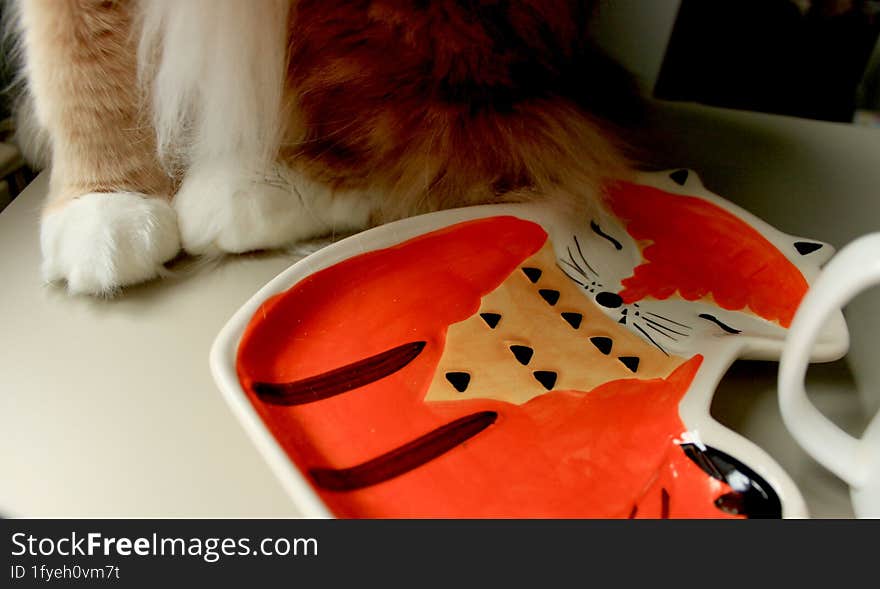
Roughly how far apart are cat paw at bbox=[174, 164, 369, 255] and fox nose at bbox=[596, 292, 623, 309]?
0.22 meters

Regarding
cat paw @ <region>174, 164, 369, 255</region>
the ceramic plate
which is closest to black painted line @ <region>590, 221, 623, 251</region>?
the ceramic plate

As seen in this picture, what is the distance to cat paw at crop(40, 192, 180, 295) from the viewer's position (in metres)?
0.53

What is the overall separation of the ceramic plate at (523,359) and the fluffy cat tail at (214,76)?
5.3 inches

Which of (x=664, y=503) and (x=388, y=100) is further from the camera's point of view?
(x=388, y=100)

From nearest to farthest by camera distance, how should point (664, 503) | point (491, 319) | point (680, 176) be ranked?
point (664, 503) < point (491, 319) < point (680, 176)

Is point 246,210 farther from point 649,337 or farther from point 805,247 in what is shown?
point 805,247

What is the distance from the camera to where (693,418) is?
427mm

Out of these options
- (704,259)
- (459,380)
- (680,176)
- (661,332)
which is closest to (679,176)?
(680,176)

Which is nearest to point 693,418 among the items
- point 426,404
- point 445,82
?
point 426,404

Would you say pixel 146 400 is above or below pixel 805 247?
below

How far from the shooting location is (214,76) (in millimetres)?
537

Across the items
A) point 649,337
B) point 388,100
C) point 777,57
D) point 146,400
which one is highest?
point 777,57

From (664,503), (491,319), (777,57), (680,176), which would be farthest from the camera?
(777,57)

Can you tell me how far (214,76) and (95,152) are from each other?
0.13 metres
